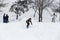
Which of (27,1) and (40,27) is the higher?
(27,1)

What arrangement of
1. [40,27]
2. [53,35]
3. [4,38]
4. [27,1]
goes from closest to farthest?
[4,38], [53,35], [40,27], [27,1]

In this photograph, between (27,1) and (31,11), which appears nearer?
(27,1)

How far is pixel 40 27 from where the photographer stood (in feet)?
62.3

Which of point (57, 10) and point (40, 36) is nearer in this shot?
point (40, 36)

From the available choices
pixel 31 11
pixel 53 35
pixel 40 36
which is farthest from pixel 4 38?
pixel 31 11

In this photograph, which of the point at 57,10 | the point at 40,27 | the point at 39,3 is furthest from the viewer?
the point at 57,10

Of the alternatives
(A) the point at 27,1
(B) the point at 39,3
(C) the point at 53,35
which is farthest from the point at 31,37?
(A) the point at 27,1

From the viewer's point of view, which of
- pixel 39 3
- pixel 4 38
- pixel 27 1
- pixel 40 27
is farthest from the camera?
pixel 27 1

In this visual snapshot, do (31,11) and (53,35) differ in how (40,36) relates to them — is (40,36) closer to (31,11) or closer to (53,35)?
(53,35)

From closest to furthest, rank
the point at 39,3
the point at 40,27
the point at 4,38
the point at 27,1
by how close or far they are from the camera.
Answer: the point at 4,38, the point at 40,27, the point at 39,3, the point at 27,1

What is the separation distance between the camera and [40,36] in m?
16.1

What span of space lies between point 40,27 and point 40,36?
2973 millimetres

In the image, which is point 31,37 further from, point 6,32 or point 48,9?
point 48,9

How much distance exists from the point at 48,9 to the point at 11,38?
27468mm
